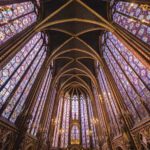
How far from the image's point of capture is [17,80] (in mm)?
10281

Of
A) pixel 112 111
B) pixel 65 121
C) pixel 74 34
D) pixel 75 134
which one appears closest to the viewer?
pixel 112 111

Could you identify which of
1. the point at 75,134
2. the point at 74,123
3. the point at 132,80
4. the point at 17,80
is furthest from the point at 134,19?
the point at 75,134

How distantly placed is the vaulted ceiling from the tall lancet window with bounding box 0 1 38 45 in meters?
1.19

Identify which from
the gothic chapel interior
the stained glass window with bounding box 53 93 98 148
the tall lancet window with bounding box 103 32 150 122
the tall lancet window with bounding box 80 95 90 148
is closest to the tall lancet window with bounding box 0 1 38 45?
the gothic chapel interior

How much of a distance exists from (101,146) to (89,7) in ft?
53.8

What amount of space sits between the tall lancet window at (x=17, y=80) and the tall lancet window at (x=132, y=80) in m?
8.18

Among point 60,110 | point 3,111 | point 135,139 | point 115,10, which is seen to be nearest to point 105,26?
point 115,10

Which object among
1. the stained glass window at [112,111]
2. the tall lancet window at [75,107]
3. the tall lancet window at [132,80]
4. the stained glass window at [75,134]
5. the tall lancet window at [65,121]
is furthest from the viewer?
the tall lancet window at [75,107]

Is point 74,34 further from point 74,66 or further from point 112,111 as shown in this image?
point 112,111

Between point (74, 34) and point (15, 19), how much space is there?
8066 millimetres

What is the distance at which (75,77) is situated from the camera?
25062 mm

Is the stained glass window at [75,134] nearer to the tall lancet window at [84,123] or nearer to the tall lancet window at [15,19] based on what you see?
the tall lancet window at [84,123]

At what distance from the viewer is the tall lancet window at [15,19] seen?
8826 mm

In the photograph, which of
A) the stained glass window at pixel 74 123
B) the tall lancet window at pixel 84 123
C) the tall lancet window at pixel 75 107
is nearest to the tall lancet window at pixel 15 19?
the stained glass window at pixel 74 123
